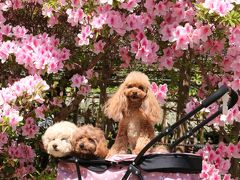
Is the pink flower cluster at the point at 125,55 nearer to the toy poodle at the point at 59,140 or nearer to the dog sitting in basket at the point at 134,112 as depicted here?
the dog sitting in basket at the point at 134,112

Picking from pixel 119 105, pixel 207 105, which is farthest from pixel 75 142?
pixel 207 105

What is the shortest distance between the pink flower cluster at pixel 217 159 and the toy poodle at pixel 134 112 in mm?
537

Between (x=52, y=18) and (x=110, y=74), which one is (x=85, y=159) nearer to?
(x=52, y=18)

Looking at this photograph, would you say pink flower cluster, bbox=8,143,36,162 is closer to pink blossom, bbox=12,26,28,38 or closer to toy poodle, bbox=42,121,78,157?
pink blossom, bbox=12,26,28,38

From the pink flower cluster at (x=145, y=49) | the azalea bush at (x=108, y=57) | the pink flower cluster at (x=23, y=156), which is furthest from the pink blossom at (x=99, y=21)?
the pink flower cluster at (x=23, y=156)

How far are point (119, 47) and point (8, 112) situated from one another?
1.40 metres

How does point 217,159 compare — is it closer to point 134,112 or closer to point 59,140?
point 134,112

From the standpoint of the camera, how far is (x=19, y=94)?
402 cm

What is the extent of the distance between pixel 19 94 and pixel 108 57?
1395mm

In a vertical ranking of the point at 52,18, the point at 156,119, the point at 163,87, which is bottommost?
the point at 156,119

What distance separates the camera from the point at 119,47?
4980 millimetres

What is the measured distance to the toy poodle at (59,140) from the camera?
3381 millimetres

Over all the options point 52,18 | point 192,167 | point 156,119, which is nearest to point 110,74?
point 52,18

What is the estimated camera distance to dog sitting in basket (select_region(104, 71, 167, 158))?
3.58m
